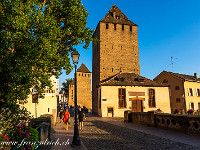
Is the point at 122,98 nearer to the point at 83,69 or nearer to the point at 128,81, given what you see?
the point at 128,81

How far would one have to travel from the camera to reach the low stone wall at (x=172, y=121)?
947 centimetres

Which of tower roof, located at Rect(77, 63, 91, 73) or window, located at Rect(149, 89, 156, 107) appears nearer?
window, located at Rect(149, 89, 156, 107)

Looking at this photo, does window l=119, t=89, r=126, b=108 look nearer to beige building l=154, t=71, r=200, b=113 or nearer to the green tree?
beige building l=154, t=71, r=200, b=113

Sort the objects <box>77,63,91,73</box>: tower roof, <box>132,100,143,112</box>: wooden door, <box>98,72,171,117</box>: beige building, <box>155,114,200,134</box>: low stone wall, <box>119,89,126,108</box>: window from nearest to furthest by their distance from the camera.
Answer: <box>155,114,200,134</box>: low stone wall, <box>98,72,171,117</box>: beige building, <box>119,89,126,108</box>: window, <box>132,100,143,112</box>: wooden door, <box>77,63,91,73</box>: tower roof

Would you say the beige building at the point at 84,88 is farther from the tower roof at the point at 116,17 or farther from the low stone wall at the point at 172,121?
the low stone wall at the point at 172,121

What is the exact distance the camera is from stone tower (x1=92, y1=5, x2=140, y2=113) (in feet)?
103

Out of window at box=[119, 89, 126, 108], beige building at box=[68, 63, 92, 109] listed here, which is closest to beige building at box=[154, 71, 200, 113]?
window at box=[119, 89, 126, 108]

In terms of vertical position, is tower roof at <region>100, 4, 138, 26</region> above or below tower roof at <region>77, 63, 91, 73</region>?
above

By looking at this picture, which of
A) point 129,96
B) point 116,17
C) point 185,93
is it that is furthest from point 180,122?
Result: point 116,17

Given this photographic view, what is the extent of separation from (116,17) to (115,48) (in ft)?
26.2

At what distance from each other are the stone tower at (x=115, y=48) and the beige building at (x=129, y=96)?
5535mm

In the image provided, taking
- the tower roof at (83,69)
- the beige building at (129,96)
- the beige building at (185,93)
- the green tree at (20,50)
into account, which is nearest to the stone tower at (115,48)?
the beige building at (129,96)

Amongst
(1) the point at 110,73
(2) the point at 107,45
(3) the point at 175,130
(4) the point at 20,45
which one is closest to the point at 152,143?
(3) the point at 175,130

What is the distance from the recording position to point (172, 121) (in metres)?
11.3
